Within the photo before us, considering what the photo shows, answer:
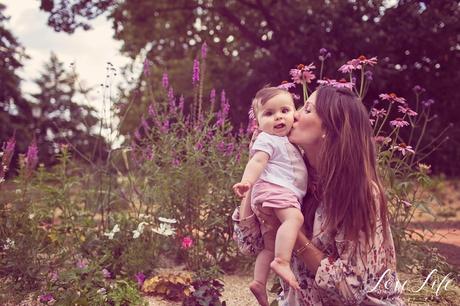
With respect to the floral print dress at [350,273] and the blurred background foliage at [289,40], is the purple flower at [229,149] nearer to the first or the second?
the floral print dress at [350,273]

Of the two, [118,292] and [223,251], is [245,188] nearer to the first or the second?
[118,292]

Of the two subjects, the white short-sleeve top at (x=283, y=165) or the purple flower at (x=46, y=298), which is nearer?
the white short-sleeve top at (x=283, y=165)

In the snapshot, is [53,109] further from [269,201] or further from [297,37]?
[269,201]

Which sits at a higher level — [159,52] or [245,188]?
[159,52]

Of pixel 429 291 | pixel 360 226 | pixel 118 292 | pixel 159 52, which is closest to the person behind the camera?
pixel 360 226

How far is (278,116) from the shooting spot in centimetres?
250

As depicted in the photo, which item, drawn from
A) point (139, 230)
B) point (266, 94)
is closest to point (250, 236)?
point (266, 94)

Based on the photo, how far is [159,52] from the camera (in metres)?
19.1

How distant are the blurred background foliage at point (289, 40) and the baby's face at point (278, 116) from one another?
828cm

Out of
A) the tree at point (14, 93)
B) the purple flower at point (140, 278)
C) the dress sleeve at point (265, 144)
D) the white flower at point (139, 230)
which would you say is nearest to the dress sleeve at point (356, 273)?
the dress sleeve at point (265, 144)

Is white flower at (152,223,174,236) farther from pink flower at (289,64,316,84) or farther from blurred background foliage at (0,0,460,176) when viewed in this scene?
blurred background foliage at (0,0,460,176)

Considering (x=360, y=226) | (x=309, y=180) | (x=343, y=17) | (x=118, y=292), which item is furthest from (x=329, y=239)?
(x=343, y=17)

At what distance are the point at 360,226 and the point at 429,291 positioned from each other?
5.65 ft

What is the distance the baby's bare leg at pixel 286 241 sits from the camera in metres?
2.12
